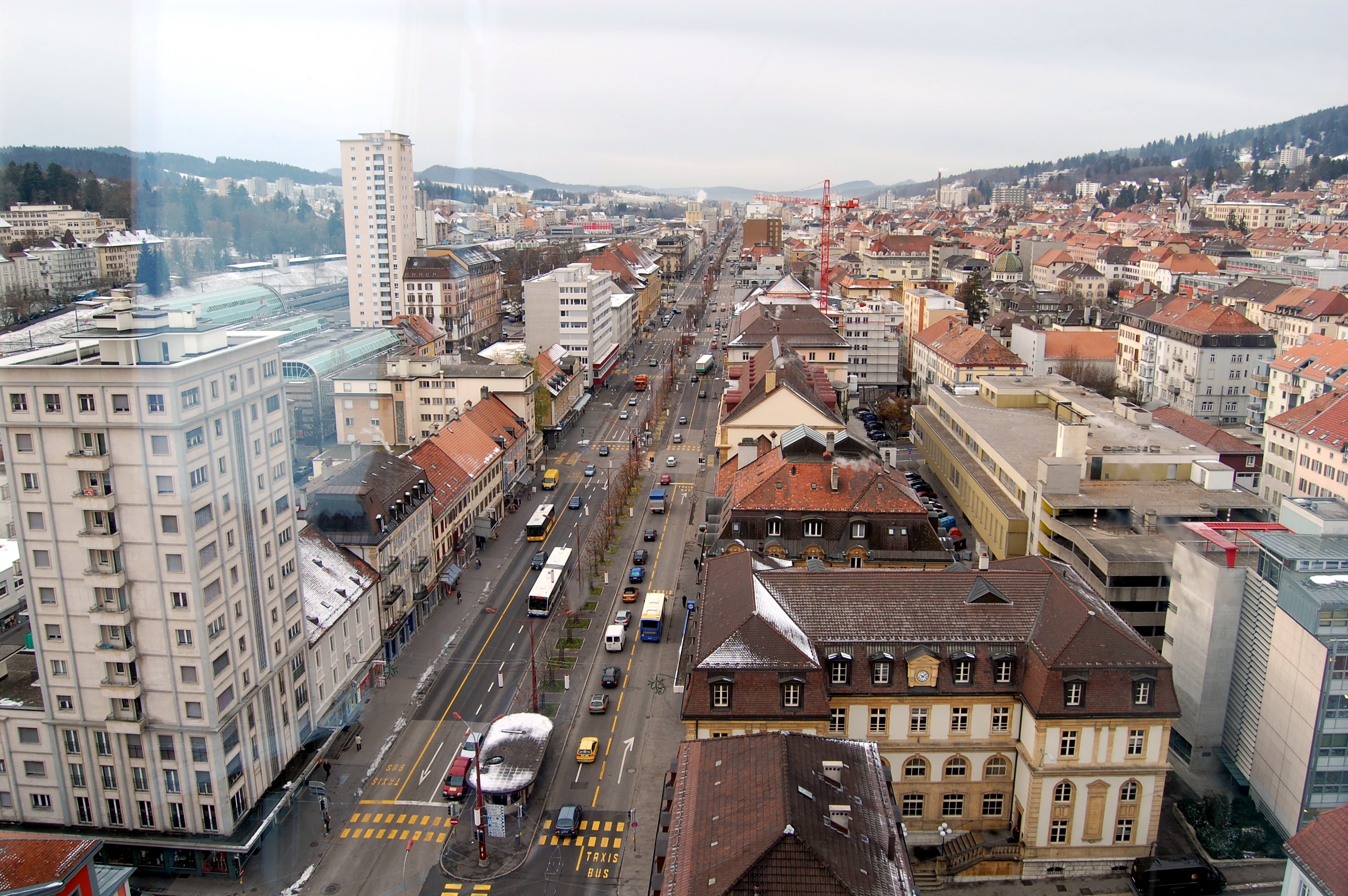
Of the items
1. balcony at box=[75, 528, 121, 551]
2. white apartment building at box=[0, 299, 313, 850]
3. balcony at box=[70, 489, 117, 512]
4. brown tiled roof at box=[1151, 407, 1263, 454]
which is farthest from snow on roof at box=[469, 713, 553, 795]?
brown tiled roof at box=[1151, 407, 1263, 454]

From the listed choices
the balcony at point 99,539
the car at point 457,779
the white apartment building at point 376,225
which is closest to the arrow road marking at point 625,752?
the car at point 457,779

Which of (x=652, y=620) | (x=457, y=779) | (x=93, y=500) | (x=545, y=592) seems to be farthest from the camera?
(x=545, y=592)

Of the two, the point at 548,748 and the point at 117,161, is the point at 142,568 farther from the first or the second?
the point at 548,748

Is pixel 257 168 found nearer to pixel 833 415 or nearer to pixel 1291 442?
pixel 833 415

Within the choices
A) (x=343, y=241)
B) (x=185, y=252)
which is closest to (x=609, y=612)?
(x=185, y=252)

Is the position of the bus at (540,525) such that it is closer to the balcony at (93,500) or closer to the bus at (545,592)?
the bus at (545,592)

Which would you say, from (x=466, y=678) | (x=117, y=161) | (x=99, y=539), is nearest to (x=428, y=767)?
(x=466, y=678)
